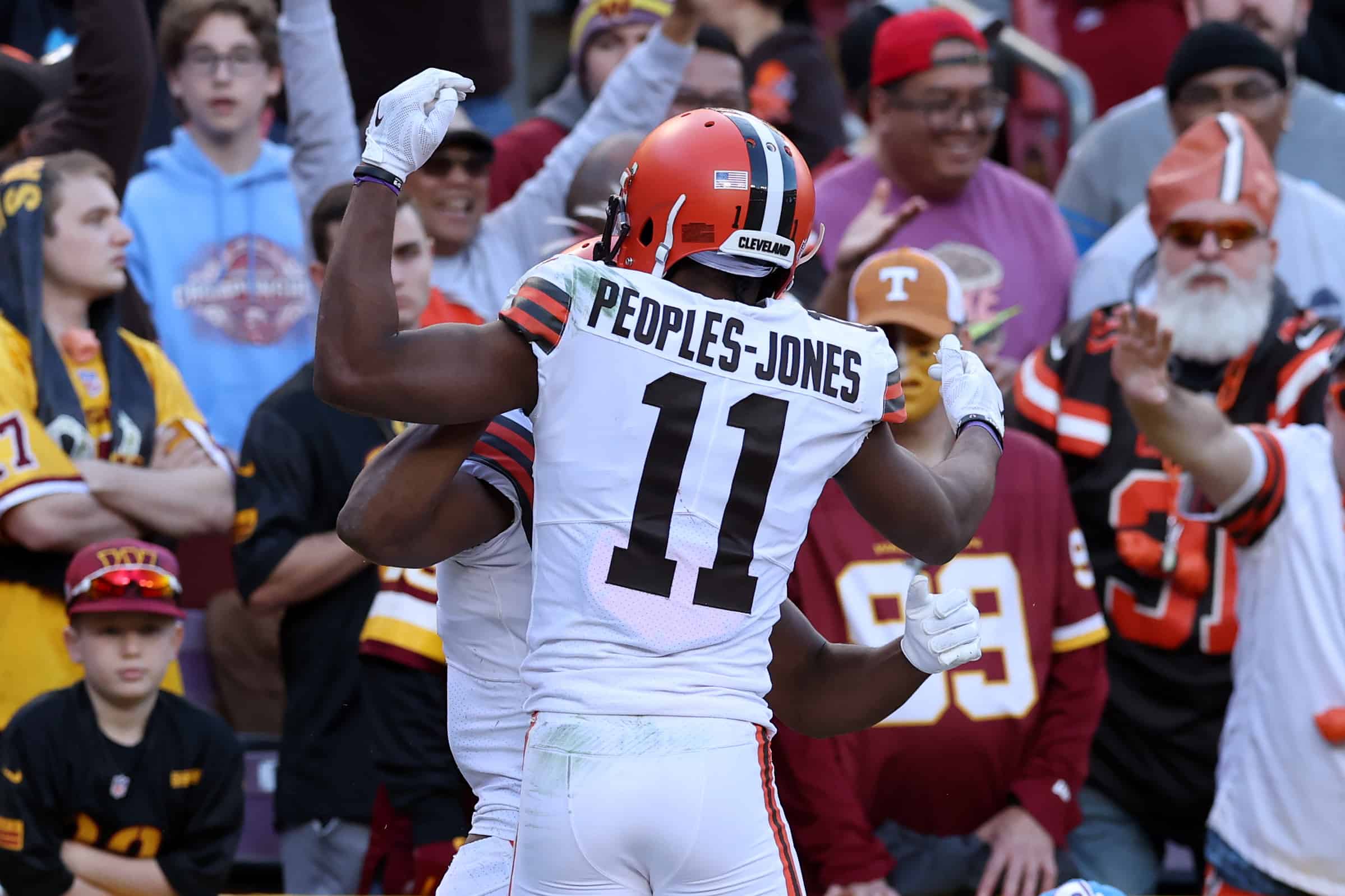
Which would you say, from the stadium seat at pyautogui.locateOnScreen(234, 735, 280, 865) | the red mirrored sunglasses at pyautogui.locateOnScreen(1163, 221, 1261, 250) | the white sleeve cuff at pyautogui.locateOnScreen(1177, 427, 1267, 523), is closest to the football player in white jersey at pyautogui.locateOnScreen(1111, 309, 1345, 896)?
the white sleeve cuff at pyautogui.locateOnScreen(1177, 427, 1267, 523)

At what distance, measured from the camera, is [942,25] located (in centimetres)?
653

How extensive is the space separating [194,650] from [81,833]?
1.17m

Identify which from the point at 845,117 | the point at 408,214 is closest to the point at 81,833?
the point at 408,214

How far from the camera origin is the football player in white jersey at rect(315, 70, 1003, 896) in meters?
2.94

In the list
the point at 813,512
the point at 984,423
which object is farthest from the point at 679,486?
the point at 813,512

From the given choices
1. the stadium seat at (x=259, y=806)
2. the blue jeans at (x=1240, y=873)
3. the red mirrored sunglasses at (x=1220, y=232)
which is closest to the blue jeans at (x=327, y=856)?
the stadium seat at (x=259, y=806)

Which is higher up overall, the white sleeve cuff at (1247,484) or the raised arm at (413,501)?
the white sleeve cuff at (1247,484)

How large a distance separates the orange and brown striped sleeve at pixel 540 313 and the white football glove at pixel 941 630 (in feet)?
2.71

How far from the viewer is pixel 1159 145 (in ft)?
23.5

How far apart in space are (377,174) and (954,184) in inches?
154

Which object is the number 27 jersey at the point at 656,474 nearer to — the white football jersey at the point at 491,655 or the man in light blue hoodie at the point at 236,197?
the white football jersey at the point at 491,655

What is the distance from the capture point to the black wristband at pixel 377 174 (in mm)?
2926

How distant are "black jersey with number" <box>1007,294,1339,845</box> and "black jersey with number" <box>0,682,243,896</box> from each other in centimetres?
250

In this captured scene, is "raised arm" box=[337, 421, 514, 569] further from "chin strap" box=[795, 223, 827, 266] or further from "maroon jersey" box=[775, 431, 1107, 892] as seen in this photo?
"maroon jersey" box=[775, 431, 1107, 892]
